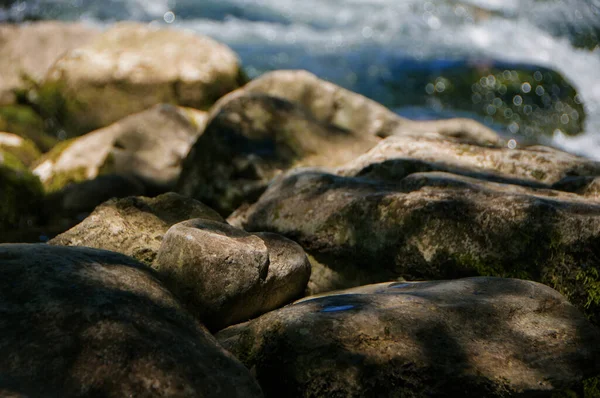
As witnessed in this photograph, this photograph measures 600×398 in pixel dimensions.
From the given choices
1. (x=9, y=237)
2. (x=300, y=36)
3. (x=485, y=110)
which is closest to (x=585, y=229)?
(x=9, y=237)

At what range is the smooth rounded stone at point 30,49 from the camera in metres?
10.5

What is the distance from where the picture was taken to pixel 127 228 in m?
3.75

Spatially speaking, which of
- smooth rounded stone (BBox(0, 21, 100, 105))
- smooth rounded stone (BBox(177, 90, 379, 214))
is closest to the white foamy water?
smooth rounded stone (BBox(0, 21, 100, 105))

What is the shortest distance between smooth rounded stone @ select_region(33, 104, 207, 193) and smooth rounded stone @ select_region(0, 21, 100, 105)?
230 centimetres

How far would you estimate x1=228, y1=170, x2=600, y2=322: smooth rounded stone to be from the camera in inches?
143

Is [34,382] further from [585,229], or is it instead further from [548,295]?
[585,229]

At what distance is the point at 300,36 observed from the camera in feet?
57.2

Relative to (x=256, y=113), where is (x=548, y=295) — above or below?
above

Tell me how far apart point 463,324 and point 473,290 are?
37 cm

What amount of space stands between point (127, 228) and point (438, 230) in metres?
1.85

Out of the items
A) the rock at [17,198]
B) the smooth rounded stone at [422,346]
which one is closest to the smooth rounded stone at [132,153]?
the rock at [17,198]

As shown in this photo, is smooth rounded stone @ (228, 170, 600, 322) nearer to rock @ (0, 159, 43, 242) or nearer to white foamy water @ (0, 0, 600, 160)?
rock @ (0, 159, 43, 242)

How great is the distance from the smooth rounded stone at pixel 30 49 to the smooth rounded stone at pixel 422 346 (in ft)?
28.7

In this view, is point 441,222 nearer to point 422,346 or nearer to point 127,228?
point 422,346
